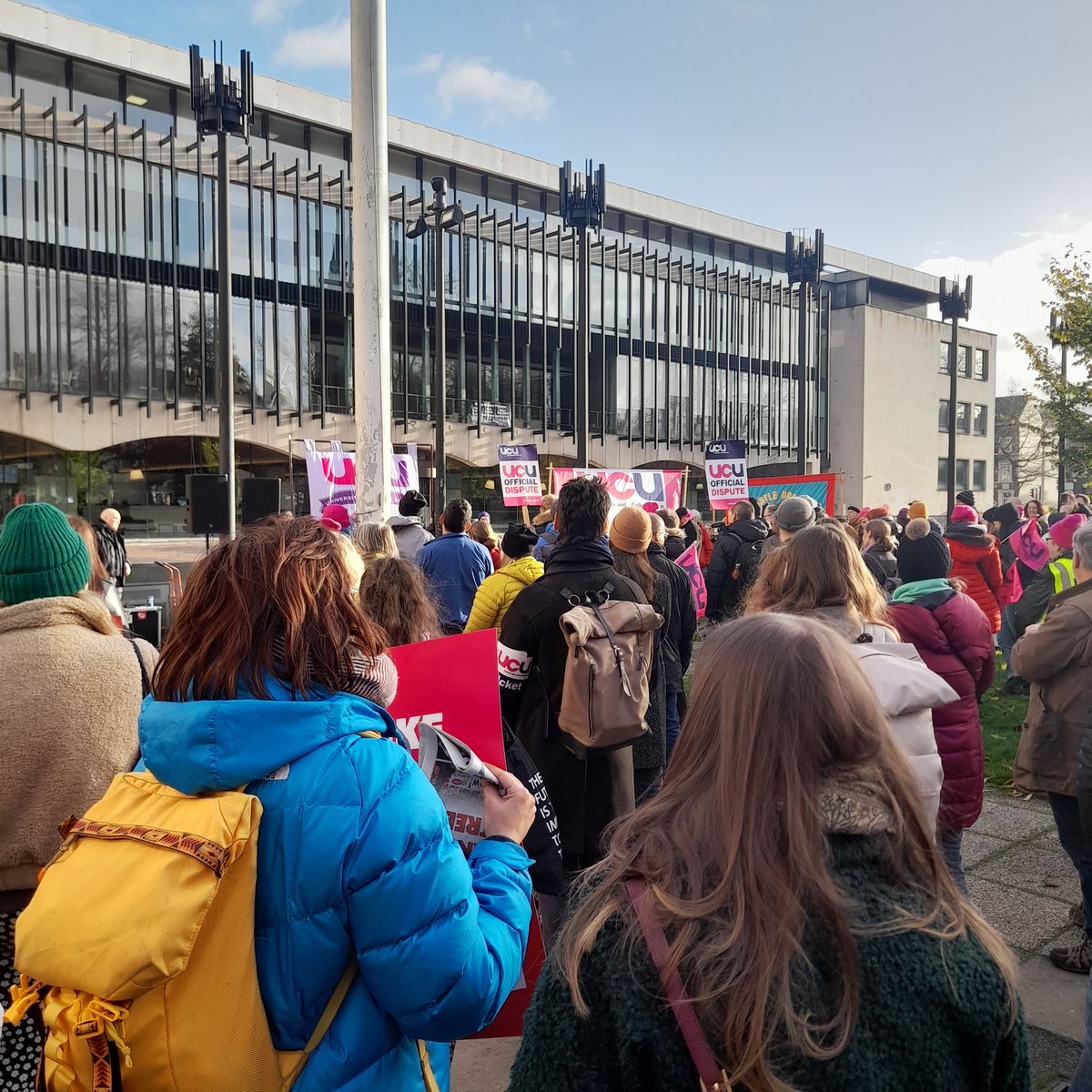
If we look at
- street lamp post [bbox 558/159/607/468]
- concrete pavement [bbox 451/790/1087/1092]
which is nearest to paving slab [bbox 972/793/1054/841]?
concrete pavement [bbox 451/790/1087/1092]

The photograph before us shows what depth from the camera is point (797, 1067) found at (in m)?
1.26

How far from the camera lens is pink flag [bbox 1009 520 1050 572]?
1188 centimetres

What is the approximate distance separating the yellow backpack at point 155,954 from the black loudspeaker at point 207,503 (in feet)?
44.2

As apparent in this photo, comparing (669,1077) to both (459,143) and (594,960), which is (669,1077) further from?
(459,143)

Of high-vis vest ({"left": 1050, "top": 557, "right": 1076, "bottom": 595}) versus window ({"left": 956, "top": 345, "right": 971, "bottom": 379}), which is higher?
window ({"left": 956, "top": 345, "right": 971, "bottom": 379})

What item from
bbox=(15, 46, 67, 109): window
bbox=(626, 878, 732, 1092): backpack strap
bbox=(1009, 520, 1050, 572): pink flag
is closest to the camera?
bbox=(626, 878, 732, 1092): backpack strap

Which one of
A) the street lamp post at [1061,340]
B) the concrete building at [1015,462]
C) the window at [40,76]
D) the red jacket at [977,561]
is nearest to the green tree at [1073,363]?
the street lamp post at [1061,340]

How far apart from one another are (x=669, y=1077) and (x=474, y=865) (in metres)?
0.75

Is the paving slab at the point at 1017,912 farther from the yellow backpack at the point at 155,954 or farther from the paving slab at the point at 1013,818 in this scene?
the yellow backpack at the point at 155,954

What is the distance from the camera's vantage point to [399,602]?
3.57 m

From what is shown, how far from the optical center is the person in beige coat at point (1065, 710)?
414cm

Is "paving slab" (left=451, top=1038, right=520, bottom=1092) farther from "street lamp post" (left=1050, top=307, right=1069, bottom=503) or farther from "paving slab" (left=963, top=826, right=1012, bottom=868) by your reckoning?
"street lamp post" (left=1050, top=307, right=1069, bottom=503)

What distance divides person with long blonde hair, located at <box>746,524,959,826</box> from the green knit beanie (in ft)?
7.16

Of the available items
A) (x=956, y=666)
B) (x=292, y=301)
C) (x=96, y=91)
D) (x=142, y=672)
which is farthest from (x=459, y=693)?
(x=96, y=91)
